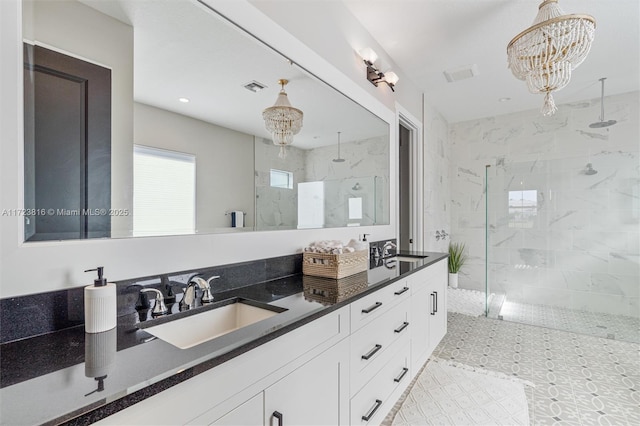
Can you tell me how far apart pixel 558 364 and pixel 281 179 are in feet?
8.62

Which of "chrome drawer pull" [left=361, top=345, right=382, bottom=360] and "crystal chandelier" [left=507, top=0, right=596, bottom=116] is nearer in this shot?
"chrome drawer pull" [left=361, top=345, right=382, bottom=360]

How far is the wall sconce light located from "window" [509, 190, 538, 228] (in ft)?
7.70

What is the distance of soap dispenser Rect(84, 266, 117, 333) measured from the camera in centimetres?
85

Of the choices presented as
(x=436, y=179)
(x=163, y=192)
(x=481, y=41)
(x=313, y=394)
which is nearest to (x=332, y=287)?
(x=313, y=394)

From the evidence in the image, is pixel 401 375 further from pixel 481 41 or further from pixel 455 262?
pixel 455 262

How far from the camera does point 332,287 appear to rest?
1.48 m

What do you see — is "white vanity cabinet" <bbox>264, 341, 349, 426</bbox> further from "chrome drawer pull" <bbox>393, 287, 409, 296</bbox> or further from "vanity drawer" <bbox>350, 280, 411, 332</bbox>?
"chrome drawer pull" <bbox>393, 287, 409, 296</bbox>

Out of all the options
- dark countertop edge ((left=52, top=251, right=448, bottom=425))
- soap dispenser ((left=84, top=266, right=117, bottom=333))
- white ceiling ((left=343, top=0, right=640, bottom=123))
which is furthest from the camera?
white ceiling ((left=343, top=0, right=640, bottom=123))

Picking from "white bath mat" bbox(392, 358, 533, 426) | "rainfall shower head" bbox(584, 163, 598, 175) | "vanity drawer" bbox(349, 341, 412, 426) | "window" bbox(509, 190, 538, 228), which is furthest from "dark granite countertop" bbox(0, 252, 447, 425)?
"rainfall shower head" bbox(584, 163, 598, 175)

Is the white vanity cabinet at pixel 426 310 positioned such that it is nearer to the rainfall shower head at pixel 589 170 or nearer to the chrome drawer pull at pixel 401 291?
the chrome drawer pull at pixel 401 291

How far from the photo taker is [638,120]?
12.0 ft

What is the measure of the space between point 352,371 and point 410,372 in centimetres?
87

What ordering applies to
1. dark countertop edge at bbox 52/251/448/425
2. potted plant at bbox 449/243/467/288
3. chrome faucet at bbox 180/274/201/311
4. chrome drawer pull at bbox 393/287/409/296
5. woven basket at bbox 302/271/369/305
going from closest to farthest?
dark countertop edge at bbox 52/251/448/425 < chrome faucet at bbox 180/274/201/311 < woven basket at bbox 302/271/369/305 < chrome drawer pull at bbox 393/287/409/296 < potted plant at bbox 449/243/467/288

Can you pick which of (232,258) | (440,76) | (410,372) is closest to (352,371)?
(232,258)
